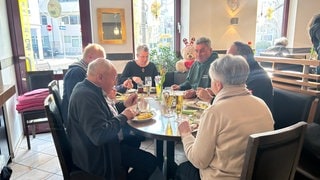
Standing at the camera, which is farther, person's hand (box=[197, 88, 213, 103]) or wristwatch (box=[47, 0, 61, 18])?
wristwatch (box=[47, 0, 61, 18])

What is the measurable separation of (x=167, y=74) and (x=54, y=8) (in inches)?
70.9

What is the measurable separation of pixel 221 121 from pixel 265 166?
29 centimetres

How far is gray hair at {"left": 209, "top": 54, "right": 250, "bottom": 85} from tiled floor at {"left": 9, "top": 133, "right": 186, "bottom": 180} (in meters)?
1.72

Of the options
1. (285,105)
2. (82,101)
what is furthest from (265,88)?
(82,101)

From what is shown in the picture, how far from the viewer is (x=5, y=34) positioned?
313 centimetres

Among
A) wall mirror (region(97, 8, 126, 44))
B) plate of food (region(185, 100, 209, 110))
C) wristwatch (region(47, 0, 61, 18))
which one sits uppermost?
wristwatch (region(47, 0, 61, 18))

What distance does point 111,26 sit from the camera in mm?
3855

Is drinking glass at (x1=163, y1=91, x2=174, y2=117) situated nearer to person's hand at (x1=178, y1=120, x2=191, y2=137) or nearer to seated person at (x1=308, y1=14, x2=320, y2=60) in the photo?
person's hand at (x1=178, y1=120, x2=191, y2=137)

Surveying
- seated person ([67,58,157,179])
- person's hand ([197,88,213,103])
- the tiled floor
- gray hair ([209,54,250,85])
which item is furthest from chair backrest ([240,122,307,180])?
the tiled floor

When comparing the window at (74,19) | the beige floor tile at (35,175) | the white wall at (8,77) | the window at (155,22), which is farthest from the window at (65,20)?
the beige floor tile at (35,175)

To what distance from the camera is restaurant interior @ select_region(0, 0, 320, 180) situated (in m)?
2.00

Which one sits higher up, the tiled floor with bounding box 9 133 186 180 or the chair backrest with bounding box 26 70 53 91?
the chair backrest with bounding box 26 70 53 91

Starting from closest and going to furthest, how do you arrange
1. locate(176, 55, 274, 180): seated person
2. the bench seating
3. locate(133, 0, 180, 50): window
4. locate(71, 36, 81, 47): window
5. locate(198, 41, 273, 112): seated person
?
locate(176, 55, 274, 180): seated person, the bench seating, locate(198, 41, 273, 112): seated person, locate(71, 36, 81, 47): window, locate(133, 0, 180, 50): window

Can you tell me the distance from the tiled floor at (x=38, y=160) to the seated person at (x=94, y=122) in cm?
115
